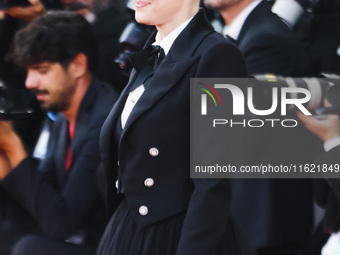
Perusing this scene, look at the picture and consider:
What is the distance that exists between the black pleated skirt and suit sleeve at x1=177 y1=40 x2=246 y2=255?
0.06 m

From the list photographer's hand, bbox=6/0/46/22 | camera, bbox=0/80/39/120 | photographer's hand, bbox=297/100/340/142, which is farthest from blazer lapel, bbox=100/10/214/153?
photographer's hand, bbox=6/0/46/22

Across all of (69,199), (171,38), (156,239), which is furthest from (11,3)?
(156,239)

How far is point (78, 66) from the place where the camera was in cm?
260

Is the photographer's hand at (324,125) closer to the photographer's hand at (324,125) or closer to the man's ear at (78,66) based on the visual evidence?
the photographer's hand at (324,125)

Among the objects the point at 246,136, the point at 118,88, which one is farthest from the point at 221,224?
the point at 118,88

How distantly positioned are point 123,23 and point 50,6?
15.9 inches

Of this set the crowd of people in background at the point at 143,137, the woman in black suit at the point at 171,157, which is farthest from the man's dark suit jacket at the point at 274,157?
the woman in black suit at the point at 171,157

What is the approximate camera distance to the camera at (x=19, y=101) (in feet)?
8.80

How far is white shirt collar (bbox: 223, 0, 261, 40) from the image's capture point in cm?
231

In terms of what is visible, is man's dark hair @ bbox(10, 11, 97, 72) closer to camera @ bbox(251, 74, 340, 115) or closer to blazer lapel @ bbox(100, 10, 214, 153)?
camera @ bbox(251, 74, 340, 115)

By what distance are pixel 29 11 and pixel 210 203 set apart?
1.61m

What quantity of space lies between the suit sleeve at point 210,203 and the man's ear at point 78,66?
3.47 ft

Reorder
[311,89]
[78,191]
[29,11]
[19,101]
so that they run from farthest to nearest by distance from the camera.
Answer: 1. [29,11]
2. [19,101]
3. [78,191]
4. [311,89]

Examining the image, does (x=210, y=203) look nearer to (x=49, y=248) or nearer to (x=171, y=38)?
(x=171, y=38)
